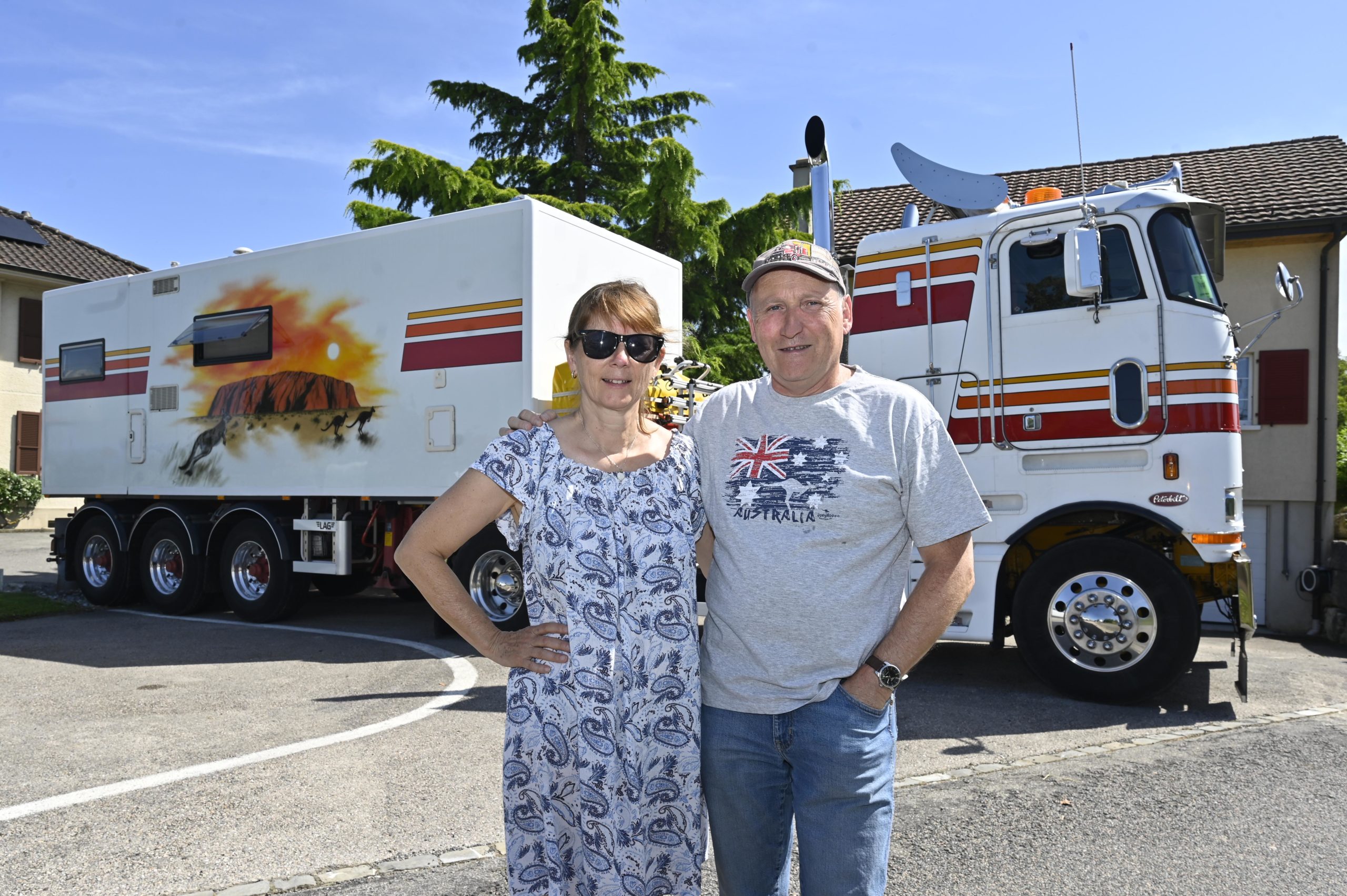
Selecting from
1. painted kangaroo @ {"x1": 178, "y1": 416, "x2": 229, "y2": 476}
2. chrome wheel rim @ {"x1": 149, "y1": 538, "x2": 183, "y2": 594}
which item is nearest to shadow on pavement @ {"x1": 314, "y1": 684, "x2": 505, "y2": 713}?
painted kangaroo @ {"x1": 178, "y1": 416, "x2": 229, "y2": 476}

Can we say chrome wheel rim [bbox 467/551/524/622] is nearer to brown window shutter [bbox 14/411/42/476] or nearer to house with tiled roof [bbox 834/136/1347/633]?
house with tiled roof [bbox 834/136/1347/633]

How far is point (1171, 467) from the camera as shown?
613cm

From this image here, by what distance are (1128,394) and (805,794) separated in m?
4.94

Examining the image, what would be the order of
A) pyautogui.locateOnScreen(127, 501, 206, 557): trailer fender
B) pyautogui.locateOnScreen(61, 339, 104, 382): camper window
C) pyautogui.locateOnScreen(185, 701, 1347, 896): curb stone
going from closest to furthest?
1. pyautogui.locateOnScreen(185, 701, 1347, 896): curb stone
2. pyautogui.locateOnScreen(127, 501, 206, 557): trailer fender
3. pyautogui.locateOnScreen(61, 339, 104, 382): camper window

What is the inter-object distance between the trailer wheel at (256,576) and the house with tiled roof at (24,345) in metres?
16.2

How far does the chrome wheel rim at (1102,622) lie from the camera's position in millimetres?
6105

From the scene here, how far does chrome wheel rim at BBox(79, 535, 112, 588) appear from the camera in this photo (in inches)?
458

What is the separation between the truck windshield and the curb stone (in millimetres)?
2509

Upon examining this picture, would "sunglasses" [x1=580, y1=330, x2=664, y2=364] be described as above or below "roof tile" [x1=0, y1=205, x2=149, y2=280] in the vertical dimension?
below

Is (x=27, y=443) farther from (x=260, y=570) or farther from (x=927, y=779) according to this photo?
(x=927, y=779)

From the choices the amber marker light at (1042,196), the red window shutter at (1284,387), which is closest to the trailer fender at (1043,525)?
the amber marker light at (1042,196)

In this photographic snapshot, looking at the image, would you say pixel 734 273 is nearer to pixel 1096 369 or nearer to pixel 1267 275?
pixel 1267 275

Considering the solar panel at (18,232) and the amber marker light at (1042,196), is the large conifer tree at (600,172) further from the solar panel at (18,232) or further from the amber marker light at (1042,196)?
the solar panel at (18,232)

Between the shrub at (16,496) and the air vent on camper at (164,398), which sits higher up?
the air vent on camper at (164,398)
